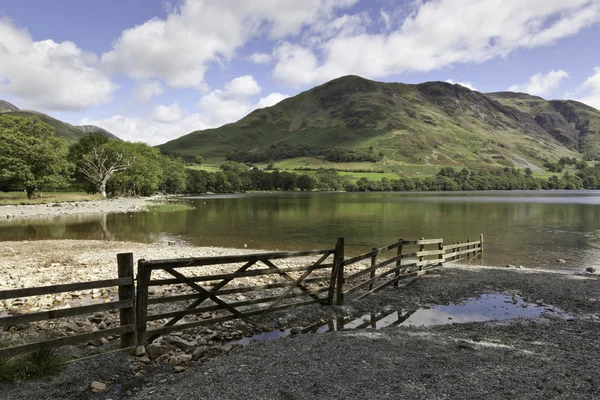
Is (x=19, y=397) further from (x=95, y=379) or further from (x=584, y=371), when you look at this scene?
(x=584, y=371)

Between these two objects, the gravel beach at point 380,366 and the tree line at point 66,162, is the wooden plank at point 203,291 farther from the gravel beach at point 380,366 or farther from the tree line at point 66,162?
the tree line at point 66,162

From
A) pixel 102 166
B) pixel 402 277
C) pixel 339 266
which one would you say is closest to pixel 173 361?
pixel 339 266

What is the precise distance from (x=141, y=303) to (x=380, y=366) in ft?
20.0

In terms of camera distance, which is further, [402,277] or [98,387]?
[402,277]

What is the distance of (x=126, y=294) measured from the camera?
9008mm

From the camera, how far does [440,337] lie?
10.9 meters

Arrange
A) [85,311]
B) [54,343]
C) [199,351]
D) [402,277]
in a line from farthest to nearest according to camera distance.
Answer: [402,277], [199,351], [85,311], [54,343]

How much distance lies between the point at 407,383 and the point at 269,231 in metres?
37.6

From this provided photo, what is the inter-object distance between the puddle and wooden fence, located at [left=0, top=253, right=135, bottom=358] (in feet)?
9.79

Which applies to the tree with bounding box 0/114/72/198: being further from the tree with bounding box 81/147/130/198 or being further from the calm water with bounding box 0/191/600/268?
the calm water with bounding box 0/191/600/268

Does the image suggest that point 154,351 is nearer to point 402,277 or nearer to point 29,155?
point 402,277

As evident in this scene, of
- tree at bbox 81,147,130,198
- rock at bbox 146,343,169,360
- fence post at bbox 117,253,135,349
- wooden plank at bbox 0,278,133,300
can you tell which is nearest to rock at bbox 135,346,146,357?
rock at bbox 146,343,169,360

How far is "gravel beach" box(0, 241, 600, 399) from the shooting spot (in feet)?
24.1

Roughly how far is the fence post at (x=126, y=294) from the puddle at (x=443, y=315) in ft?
9.10
